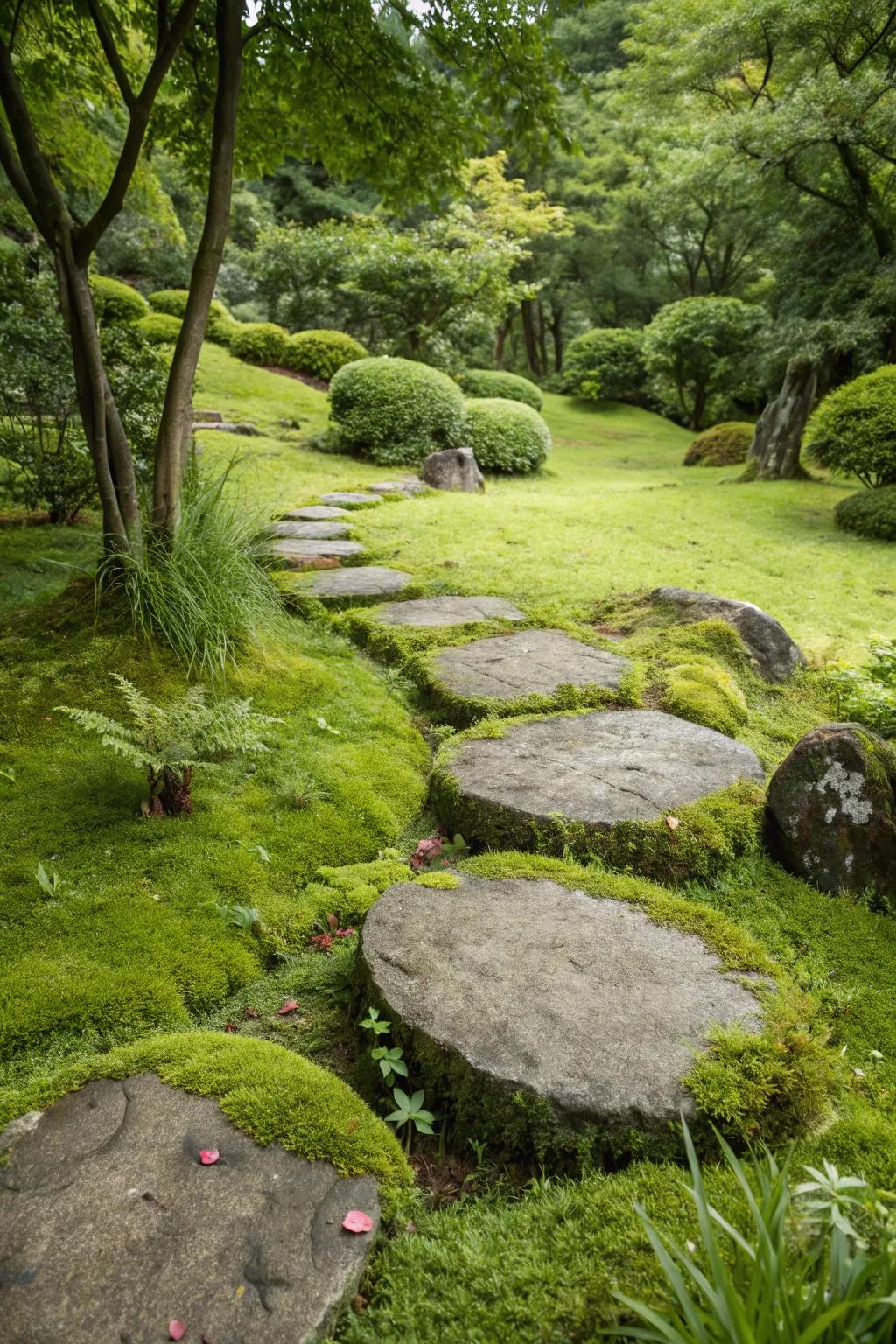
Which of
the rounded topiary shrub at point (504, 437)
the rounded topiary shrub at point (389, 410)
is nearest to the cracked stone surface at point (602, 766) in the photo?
the rounded topiary shrub at point (389, 410)

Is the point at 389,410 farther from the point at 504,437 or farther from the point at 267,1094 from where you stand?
the point at 267,1094

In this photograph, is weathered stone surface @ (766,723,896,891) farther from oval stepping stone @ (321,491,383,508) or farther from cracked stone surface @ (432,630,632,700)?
oval stepping stone @ (321,491,383,508)

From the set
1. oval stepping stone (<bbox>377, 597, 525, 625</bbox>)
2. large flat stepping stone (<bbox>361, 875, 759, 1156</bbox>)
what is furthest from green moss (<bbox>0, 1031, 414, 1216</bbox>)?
oval stepping stone (<bbox>377, 597, 525, 625</bbox>)

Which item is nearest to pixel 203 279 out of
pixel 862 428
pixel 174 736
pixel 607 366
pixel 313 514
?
pixel 174 736

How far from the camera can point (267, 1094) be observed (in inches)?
58.3

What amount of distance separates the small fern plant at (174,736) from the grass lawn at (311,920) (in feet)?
0.29

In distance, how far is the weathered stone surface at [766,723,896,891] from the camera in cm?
231

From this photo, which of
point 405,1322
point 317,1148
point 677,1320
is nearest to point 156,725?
point 317,1148

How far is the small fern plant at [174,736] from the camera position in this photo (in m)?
2.30

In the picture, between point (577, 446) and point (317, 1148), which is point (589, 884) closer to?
point (317, 1148)

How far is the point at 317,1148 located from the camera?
Result: 1401mm

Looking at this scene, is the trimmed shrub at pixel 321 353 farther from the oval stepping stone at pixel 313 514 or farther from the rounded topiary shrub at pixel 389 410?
the oval stepping stone at pixel 313 514

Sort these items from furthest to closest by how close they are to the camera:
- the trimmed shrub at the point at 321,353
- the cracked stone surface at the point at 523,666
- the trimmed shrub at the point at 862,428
Answer: the trimmed shrub at the point at 321,353, the trimmed shrub at the point at 862,428, the cracked stone surface at the point at 523,666

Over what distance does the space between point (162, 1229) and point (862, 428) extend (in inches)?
359
